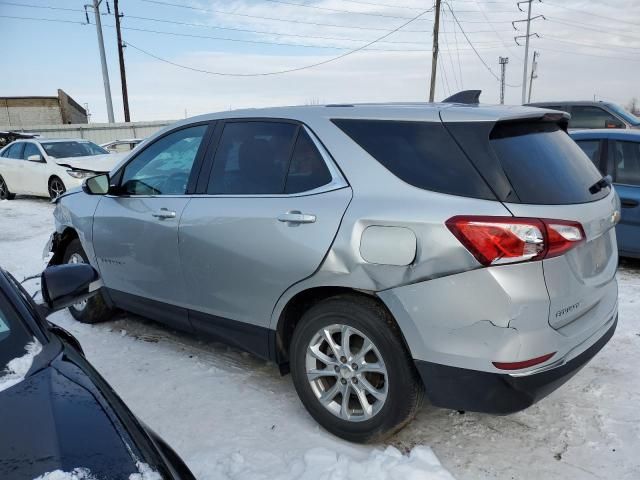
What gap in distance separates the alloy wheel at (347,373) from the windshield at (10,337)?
55.7 inches

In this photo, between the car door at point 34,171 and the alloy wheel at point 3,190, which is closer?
the car door at point 34,171

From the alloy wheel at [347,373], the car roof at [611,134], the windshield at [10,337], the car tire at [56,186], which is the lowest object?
the car tire at [56,186]

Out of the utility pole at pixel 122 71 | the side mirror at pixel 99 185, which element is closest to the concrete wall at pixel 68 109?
the utility pole at pixel 122 71

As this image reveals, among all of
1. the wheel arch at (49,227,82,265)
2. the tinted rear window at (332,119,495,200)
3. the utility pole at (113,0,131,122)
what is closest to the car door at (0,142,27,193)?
the wheel arch at (49,227,82,265)

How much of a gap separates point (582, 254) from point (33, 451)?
2.33 meters

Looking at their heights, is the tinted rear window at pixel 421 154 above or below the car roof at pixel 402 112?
below

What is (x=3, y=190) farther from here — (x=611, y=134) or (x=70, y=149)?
(x=611, y=134)

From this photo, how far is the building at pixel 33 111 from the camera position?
34.8 m

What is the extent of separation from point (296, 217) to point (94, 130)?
2924 centimetres

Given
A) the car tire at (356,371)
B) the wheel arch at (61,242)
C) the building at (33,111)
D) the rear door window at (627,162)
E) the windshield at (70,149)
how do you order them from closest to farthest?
the car tire at (356,371) < the wheel arch at (61,242) < the rear door window at (627,162) < the windshield at (70,149) < the building at (33,111)

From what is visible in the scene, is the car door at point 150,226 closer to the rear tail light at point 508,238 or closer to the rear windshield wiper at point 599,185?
the rear tail light at point 508,238

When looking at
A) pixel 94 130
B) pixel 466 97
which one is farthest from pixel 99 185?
pixel 94 130

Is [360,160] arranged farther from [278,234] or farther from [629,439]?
[629,439]

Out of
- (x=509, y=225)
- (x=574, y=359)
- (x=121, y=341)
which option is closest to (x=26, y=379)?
(x=509, y=225)
